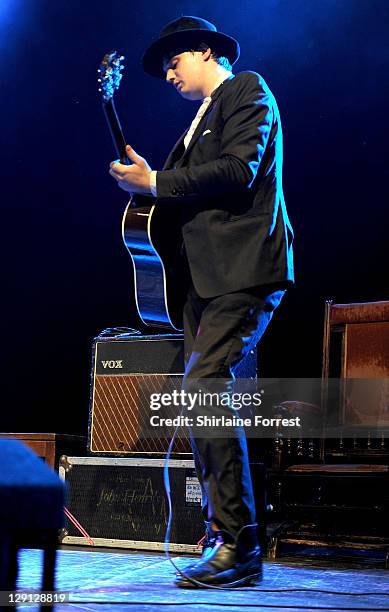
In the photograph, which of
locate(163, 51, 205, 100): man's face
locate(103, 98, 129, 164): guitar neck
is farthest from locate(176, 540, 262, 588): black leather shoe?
locate(163, 51, 205, 100): man's face

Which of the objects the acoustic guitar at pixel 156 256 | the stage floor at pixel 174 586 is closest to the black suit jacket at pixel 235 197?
the acoustic guitar at pixel 156 256

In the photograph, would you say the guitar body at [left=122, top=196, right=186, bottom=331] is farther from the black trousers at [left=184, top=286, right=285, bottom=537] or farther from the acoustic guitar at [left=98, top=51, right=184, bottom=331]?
the black trousers at [left=184, top=286, right=285, bottom=537]

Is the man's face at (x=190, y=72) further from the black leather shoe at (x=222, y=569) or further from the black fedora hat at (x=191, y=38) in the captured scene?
the black leather shoe at (x=222, y=569)

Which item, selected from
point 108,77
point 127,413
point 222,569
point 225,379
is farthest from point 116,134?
point 222,569

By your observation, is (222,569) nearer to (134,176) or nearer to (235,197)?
(235,197)

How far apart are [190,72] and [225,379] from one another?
1.13 metres

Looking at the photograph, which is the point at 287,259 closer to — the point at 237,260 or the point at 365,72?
the point at 237,260

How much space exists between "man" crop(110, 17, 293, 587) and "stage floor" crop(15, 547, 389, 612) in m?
0.13

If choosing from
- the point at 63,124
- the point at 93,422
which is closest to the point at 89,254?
the point at 63,124

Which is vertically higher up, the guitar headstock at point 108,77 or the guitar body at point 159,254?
the guitar headstock at point 108,77

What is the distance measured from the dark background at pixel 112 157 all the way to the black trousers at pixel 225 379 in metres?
2.03

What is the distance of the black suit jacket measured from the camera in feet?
7.64

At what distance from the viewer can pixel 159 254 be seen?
8.67 feet

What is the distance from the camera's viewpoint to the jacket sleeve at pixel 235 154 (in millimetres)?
2318
